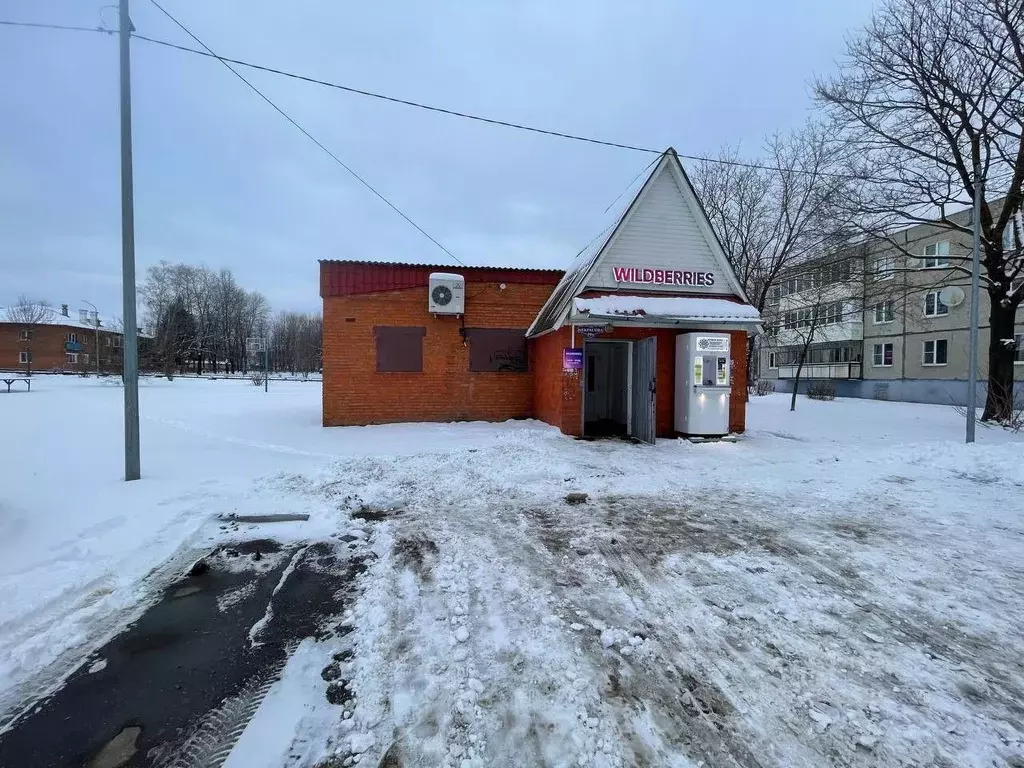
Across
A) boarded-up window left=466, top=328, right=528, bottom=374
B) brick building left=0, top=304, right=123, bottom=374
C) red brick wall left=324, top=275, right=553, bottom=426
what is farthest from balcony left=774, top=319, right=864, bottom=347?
brick building left=0, top=304, right=123, bottom=374

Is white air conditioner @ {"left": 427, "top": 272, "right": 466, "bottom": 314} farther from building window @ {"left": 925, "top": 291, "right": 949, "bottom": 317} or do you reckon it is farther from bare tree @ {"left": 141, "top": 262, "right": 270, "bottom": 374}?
bare tree @ {"left": 141, "top": 262, "right": 270, "bottom": 374}

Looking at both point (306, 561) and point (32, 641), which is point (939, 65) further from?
point (32, 641)

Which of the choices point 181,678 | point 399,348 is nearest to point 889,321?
point 399,348

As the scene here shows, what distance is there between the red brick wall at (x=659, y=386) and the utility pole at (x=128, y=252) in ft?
26.5

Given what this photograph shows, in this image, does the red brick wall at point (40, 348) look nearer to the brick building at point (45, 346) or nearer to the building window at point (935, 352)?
the brick building at point (45, 346)

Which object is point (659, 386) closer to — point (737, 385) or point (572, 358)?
point (737, 385)

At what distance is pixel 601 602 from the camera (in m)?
3.49

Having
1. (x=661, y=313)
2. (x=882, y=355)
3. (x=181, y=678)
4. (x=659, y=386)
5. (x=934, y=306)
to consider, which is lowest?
(x=181, y=678)

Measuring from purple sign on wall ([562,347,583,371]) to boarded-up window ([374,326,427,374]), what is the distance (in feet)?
15.5

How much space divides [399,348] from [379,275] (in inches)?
86.8

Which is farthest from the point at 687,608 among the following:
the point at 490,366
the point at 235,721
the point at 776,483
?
the point at 490,366

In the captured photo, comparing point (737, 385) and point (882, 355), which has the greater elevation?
point (882, 355)

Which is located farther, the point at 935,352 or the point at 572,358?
the point at 935,352

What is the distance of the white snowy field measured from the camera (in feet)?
7.27
